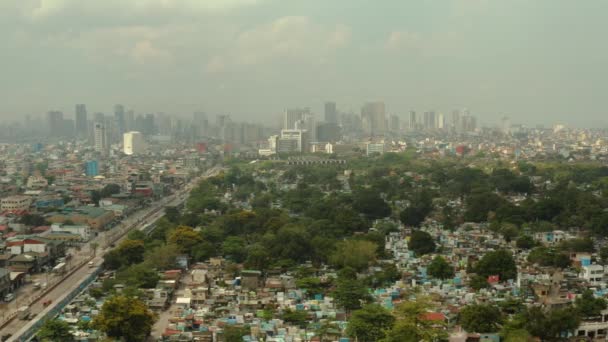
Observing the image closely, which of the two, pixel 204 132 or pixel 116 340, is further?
pixel 204 132

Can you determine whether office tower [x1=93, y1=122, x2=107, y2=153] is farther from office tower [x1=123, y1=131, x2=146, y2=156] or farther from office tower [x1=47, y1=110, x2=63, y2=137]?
office tower [x1=47, y1=110, x2=63, y2=137]

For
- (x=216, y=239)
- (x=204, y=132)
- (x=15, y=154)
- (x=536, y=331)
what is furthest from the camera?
(x=204, y=132)

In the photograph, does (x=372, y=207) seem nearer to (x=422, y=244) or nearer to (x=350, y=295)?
(x=422, y=244)

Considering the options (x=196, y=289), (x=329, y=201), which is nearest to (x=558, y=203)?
(x=329, y=201)

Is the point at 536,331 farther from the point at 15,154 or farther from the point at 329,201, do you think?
the point at 15,154

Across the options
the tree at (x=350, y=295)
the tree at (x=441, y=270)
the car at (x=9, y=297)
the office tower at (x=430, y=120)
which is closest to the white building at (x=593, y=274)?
the tree at (x=441, y=270)

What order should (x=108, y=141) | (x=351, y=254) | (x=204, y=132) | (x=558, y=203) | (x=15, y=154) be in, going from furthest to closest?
(x=204, y=132) < (x=108, y=141) < (x=15, y=154) < (x=558, y=203) < (x=351, y=254)
